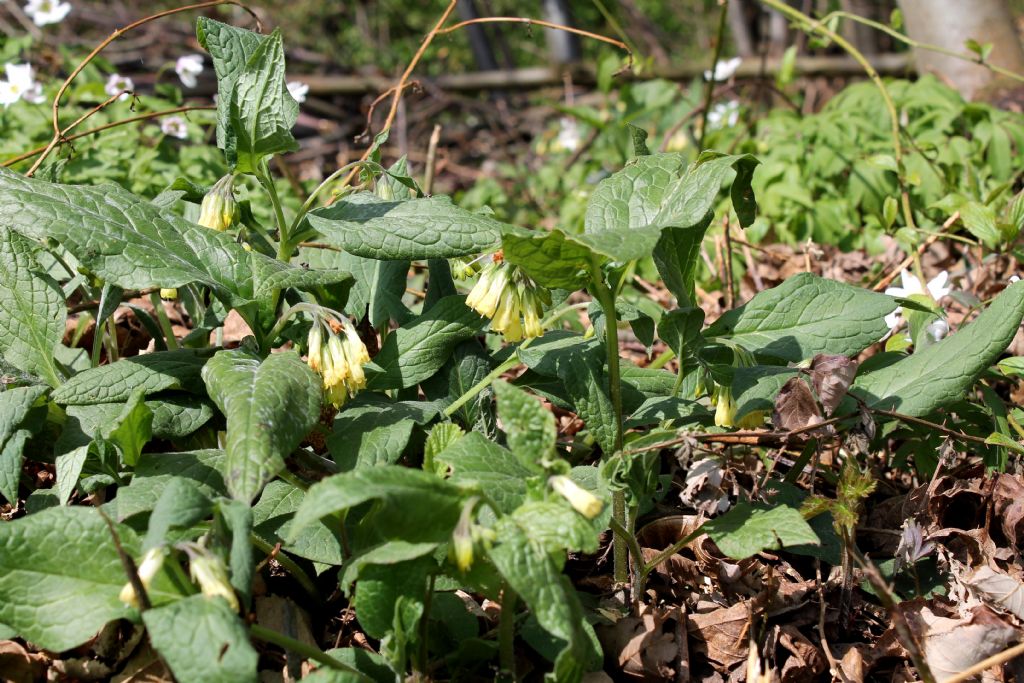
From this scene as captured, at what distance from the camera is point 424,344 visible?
1910 millimetres

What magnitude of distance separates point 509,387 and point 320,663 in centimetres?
52

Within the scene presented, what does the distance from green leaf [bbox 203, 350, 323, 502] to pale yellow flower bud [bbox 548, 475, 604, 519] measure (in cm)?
41

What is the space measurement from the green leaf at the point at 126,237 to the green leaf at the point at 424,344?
1.03 feet

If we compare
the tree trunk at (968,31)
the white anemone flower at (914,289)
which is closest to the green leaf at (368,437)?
the white anemone flower at (914,289)

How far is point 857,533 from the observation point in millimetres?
2012

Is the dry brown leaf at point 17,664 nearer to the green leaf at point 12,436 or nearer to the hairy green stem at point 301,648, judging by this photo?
the green leaf at point 12,436

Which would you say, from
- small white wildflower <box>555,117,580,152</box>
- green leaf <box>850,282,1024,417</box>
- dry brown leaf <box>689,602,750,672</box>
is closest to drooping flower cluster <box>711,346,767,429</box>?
green leaf <box>850,282,1024,417</box>

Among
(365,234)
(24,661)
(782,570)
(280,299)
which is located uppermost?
(365,234)

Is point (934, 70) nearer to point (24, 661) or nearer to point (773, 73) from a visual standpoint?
point (773, 73)

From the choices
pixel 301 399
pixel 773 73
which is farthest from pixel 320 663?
pixel 773 73

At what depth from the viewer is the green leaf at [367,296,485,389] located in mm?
1902

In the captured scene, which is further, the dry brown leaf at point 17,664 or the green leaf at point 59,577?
the dry brown leaf at point 17,664

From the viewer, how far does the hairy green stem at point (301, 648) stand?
1.35m

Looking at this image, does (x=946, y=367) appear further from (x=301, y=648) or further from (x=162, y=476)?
(x=162, y=476)
